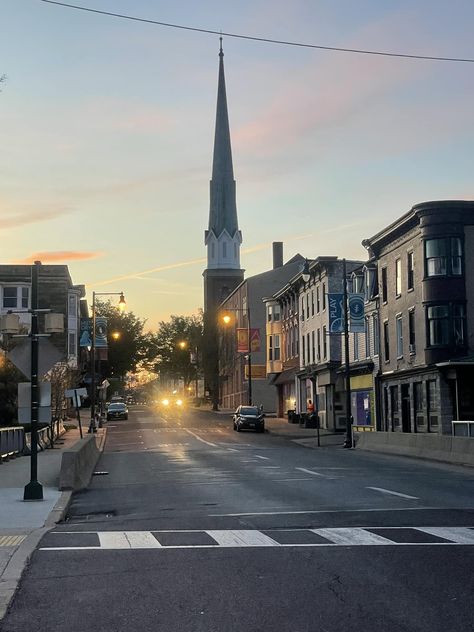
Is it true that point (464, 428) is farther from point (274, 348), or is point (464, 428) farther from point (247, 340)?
point (274, 348)

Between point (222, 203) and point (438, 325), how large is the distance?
103016mm

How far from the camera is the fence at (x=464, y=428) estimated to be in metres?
33.2

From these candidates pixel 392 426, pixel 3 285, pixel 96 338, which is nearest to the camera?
pixel 392 426

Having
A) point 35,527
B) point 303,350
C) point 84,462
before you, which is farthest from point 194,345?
point 35,527

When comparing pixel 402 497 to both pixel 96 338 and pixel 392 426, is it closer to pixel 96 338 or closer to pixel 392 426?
pixel 392 426

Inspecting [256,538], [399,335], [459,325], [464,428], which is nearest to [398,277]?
[399,335]

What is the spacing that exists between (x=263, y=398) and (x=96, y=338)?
Result: 137ft

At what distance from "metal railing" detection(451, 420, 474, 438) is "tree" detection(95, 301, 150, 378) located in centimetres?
7117

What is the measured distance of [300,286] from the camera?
73.0m

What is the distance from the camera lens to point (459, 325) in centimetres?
4503

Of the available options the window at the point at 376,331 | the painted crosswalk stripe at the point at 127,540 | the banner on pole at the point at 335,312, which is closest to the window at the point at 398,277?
the banner on pole at the point at 335,312

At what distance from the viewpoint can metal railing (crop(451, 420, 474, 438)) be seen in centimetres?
3318

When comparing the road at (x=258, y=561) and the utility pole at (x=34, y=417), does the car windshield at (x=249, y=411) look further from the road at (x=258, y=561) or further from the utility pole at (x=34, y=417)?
the utility pole at (x=34, y=417)

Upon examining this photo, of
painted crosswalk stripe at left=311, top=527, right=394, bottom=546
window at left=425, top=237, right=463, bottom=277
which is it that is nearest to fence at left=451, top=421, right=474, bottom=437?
window at left=425, top=237, right=463, bottom=277
